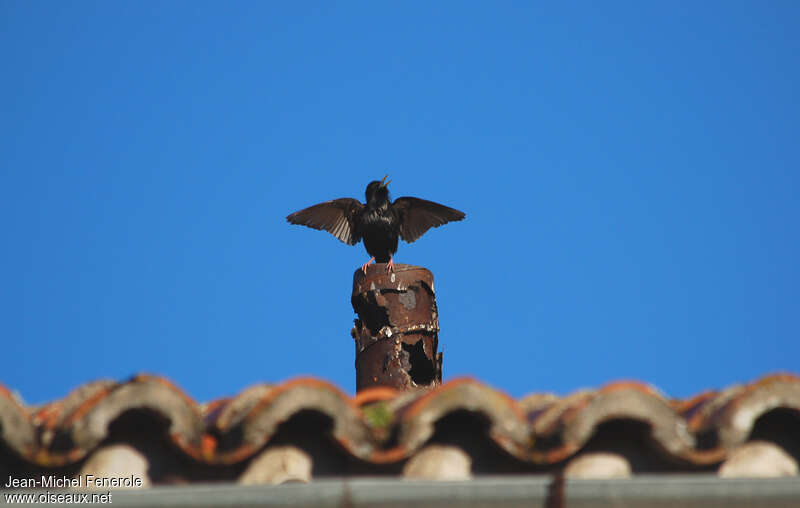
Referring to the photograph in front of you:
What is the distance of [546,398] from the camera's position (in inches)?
202

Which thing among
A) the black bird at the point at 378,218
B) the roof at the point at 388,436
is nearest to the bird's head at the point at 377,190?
the black bird at the point at 378,218

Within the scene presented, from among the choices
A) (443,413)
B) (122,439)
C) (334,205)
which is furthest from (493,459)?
(334,205)

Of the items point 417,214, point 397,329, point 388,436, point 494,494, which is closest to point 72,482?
point 388,436

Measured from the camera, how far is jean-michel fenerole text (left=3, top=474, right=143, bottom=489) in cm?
353

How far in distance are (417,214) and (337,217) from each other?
610mm

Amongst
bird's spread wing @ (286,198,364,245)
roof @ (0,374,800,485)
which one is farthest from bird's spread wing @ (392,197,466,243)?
roof @ (0,374,800,485)

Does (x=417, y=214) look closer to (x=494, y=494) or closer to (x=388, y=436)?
(x=388, y=436)

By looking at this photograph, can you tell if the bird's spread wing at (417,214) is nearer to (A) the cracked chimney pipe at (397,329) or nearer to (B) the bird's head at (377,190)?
(B) the bird's head at (377,190)

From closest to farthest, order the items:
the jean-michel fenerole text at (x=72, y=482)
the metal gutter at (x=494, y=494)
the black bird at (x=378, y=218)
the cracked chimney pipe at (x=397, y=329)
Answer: the metal gutter at (x=494, y=494) < the jean-michel fenerole text at (x=72, y=482) < the cracked chimney pipe at (x=397, y=329) < the black bird at (x=378, y=218)

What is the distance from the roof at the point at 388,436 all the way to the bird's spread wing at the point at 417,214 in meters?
4.93

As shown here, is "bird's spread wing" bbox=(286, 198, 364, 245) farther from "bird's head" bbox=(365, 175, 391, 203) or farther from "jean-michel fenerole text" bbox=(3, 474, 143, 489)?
"jean-michel fenerole text" bbox=(3, 474, 143, 489)

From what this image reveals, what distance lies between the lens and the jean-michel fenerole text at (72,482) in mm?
3529

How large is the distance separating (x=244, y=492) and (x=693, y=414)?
1.55 m

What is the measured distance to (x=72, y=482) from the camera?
3570 millimetres
